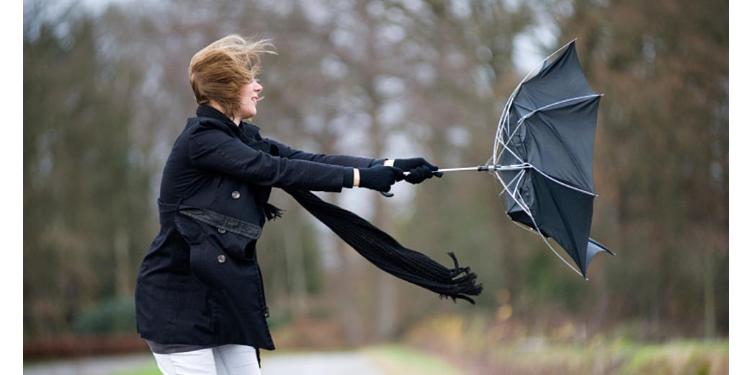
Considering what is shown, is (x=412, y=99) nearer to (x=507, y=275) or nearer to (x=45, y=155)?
(x=507, y=275)

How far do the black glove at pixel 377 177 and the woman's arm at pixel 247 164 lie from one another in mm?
121

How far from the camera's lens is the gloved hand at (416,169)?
12.9 ft

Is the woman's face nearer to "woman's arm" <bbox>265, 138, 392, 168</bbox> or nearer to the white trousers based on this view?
"woman's arm" <bbox>265, 138, 392, 168</bbox>

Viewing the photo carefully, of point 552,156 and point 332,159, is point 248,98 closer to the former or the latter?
point 332,159

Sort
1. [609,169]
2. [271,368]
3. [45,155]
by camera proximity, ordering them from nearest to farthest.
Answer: [609,169] < [271,368] < [45,155]

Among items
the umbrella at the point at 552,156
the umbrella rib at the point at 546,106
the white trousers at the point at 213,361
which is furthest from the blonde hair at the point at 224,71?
the umbrella rib at the point at 546,106

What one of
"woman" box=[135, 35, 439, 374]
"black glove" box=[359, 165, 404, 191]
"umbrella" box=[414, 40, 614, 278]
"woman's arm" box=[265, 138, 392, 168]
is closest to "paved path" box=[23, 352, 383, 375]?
"umbrella" box=[414, 40, 614, 278]

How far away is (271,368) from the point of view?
1666cm

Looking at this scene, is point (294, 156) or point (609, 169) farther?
point (609, 169)
